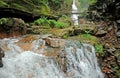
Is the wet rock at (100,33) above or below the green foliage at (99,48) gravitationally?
above

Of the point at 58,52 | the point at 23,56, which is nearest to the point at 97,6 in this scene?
the point at 58,52

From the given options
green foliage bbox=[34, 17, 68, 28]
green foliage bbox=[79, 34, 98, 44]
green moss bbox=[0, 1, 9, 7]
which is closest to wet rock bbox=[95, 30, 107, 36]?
green foliage bbox=[79, 34, 98, 44]

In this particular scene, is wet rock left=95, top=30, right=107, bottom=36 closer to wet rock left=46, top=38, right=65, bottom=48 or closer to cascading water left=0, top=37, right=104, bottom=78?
cascading water left=0, top=37, right=104, bottom=78

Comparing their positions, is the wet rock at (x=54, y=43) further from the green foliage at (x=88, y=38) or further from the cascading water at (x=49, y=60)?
the green foliage at (x=88, y=38)

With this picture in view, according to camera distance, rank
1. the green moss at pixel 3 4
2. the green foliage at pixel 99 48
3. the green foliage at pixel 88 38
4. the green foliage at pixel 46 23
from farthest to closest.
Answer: the green foliage at pixel 46 23, the green moss at pixel 3 4, the green foliage at pixel 88 38, the green foliage at pixel 99 48

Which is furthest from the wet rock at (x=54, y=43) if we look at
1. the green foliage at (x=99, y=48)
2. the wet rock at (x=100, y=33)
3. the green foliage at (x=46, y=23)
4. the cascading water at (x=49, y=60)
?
the green foliage at (x=46, y=23)

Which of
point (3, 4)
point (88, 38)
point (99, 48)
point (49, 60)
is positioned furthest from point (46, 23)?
point (49, 60)

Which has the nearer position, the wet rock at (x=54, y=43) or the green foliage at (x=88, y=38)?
the wet rock at (x=54, y=43)

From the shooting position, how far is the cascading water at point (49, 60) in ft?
28.2

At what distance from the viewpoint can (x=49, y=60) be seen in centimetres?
961

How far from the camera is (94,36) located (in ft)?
44.3

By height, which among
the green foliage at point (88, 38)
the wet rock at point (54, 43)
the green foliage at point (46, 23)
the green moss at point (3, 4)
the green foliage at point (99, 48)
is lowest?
the green foliage at point (99, 48)

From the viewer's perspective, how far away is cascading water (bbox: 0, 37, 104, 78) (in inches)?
339

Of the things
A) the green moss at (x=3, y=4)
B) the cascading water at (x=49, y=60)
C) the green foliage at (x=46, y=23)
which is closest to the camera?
the cascading water at (x=49, y=60)
